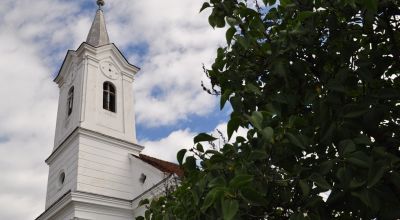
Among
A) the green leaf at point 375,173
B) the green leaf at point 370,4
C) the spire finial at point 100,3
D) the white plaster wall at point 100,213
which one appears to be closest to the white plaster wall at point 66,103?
the white plaster wall at point 100,213

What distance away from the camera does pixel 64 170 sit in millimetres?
20031

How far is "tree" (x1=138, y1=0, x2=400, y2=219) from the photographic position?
194 cm

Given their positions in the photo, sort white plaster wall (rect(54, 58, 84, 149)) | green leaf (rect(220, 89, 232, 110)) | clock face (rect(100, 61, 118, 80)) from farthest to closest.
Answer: clock face (rect(100, 61, 118, 80)) → white plaster wall (rect(54, 58, 84, 149)) → green leaf (rect(220, 89, 232, 110))

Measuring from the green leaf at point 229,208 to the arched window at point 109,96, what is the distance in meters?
20.0

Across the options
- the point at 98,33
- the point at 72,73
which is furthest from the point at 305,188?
the point at 98,33

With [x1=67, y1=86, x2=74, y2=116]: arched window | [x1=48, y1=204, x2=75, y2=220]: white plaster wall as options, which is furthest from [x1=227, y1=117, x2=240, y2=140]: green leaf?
[x1=67, y1=86, x2=74, y2=116]: arched window

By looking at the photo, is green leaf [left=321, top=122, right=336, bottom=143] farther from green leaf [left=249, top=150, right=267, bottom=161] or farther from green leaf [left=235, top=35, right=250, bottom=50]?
green leaf [left=235, top=35, right=250, bottom=50]

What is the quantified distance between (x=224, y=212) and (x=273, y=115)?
717 millimetres

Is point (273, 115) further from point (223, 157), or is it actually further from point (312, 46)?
point (312, 46)

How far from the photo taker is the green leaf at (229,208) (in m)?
1.75

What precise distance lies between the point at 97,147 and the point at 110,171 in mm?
1202

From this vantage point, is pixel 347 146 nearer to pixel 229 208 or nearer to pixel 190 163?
pixel 229 208

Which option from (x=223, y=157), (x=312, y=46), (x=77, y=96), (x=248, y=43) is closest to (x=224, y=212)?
(x=223, y=157)

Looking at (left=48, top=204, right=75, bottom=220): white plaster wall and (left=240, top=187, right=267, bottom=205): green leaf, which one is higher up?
(left=48, top=204, right=75, bottom=220): white plaster wall
